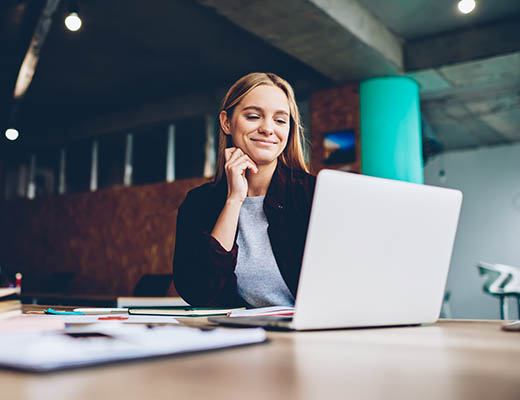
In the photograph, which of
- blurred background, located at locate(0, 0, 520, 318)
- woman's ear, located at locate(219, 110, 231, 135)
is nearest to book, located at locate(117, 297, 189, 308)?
blurred background, located at locate(0, 0, 520, 318)

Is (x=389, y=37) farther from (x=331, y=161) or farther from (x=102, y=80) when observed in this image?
(x=102, y=80)

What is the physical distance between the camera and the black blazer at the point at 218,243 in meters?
1.49

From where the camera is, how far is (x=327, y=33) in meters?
4.75

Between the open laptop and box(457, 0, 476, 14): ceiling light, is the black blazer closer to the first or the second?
the open laptop

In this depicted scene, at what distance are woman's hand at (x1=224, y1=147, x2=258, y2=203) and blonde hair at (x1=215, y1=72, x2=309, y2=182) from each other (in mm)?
161

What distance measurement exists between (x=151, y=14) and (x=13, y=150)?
5.67 metres

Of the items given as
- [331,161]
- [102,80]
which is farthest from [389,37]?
[102,80]

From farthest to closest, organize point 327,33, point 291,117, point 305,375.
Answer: point 327,33
point 291,117
point 305,375

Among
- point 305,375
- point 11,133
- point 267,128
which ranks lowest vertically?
point 305,375

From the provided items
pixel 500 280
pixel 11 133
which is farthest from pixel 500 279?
pixel 11 133

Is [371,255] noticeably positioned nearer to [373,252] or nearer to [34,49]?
[373,252]

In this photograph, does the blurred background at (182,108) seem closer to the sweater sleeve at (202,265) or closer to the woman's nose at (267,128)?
the woman's nose at (267,128)

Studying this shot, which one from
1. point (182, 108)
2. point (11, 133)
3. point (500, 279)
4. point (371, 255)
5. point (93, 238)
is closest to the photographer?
point (371, 255)

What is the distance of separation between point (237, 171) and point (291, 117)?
0.40 meters
